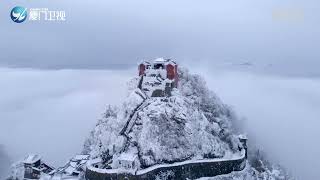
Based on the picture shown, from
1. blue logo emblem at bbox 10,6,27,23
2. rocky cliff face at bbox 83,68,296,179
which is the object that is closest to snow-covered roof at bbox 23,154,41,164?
rocky cliff face at bbox 83,68,296,179

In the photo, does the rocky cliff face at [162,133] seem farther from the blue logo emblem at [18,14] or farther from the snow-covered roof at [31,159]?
the blue logo emblem at [18,14]

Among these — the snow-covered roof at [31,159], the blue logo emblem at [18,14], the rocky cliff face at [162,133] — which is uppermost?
the blue logo emblem at [18,14]

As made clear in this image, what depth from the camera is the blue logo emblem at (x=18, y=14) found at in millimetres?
52947

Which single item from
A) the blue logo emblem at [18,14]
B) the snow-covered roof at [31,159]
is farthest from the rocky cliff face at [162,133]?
the blue logo emblem at [18,14]

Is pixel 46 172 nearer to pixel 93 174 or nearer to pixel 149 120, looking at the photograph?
pixel 93 174

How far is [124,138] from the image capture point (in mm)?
51781

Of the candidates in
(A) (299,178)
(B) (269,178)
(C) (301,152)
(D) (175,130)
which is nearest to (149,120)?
(D) (175,130)

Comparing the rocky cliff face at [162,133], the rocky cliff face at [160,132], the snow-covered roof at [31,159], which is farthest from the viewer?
the snow-covered roof at [31,159]

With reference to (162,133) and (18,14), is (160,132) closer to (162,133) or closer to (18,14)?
(162,133)

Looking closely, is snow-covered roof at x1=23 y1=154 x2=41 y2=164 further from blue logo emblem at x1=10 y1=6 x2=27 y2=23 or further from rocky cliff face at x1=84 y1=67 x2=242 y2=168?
blue logo emblem at x1=10 y1=6 x2=27 y2=23

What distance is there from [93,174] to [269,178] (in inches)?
1166

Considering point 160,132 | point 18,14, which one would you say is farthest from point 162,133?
point 18,14

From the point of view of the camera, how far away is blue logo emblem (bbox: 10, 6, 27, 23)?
2085 inches

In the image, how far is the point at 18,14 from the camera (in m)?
53.1
